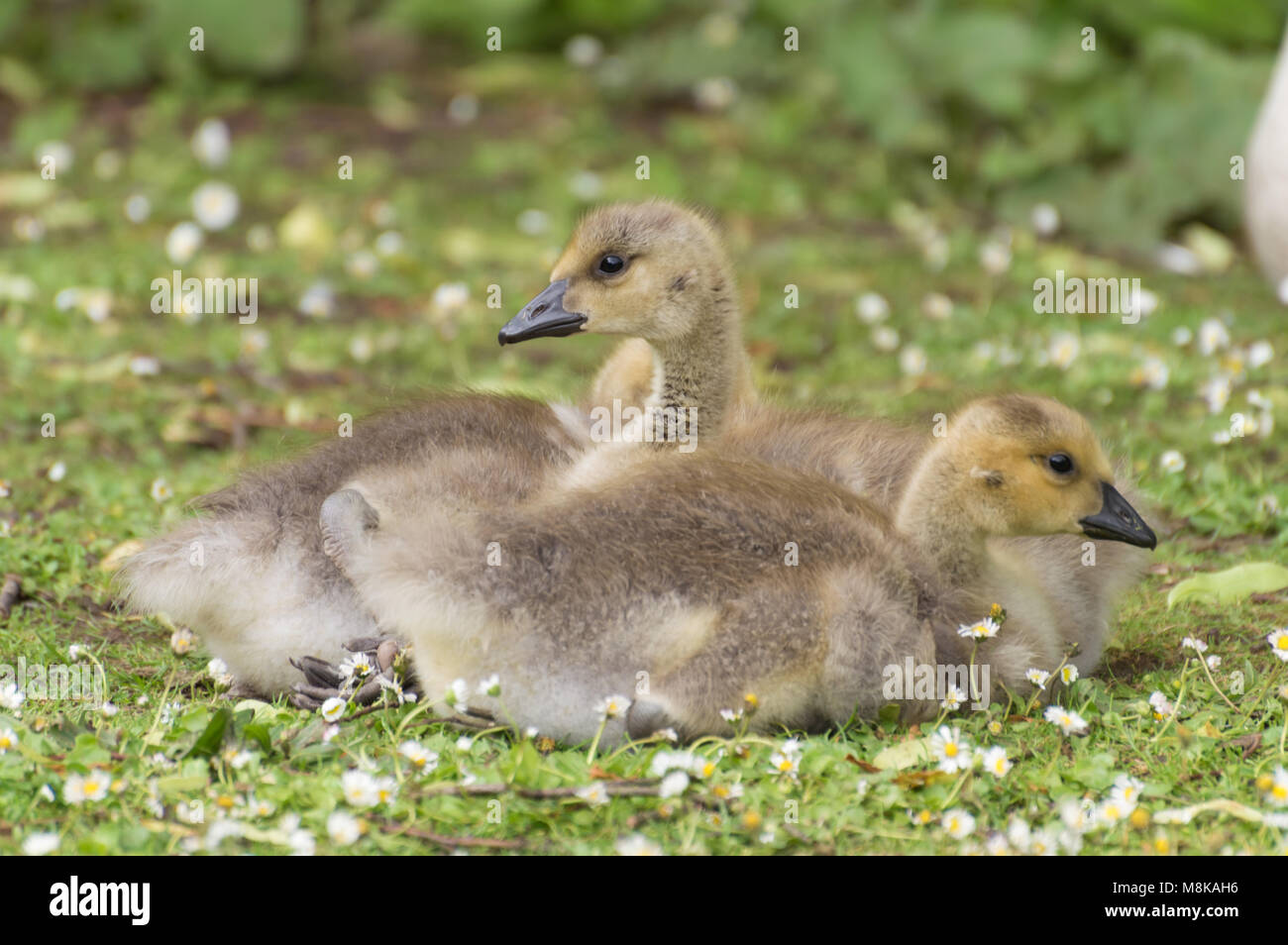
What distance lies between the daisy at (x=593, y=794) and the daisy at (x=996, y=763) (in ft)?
2.30

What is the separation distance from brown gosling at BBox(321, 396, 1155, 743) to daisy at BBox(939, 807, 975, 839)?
1.04 ft

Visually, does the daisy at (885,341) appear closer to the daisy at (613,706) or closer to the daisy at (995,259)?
the daisy at (995,259)

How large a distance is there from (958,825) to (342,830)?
1.04m

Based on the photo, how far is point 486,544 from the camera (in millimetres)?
3055

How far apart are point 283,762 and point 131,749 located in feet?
0.96

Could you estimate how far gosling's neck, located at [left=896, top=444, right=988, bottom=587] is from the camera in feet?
10.5

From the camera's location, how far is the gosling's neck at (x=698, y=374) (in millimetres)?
3637

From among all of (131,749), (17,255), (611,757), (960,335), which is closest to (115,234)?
(17,255)

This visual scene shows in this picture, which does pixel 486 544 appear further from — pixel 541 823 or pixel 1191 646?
pixel 1191 646

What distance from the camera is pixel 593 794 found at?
2840 mm

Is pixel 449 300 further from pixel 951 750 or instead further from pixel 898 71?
pixel 951 750

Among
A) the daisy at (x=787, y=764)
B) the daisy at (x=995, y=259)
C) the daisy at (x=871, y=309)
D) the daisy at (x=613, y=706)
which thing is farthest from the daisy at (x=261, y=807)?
the daisy at (x=995, y=259)

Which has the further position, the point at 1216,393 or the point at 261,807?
the point at 1216,393

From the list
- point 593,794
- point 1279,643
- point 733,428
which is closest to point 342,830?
point 593,794
